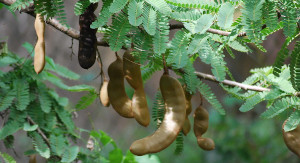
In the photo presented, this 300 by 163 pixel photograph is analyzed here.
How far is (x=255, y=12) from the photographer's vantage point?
86 cm

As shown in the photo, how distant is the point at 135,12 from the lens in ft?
3.00

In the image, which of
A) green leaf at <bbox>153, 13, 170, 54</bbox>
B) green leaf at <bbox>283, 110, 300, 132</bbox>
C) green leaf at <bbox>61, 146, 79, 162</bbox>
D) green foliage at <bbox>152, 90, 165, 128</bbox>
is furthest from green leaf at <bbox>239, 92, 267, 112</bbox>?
green leaf at <bbox>61, 146, 79, 162</bbox>

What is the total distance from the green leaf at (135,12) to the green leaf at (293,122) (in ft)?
1.67

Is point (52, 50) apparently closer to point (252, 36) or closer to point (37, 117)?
point (37, 117)

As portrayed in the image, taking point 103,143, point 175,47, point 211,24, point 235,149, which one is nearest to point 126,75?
point 175,47

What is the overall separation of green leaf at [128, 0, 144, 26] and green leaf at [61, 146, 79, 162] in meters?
0.87

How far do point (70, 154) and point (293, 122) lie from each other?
874 millimetres

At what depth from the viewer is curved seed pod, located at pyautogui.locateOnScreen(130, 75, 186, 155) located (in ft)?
3.38

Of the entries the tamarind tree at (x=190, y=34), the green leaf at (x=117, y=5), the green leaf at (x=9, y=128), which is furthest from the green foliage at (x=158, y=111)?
the green leaf at (x=9, y=128)

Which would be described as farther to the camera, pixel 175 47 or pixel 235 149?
pixel 235 149

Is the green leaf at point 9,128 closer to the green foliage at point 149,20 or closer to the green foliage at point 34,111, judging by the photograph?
the green foliage at point 34,111

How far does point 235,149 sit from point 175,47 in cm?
223

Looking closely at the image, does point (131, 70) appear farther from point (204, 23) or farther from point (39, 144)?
point (39, 144)

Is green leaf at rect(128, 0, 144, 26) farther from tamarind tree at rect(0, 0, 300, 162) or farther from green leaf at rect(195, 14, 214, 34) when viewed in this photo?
green leaf at rect(195, 14, 214, 34)
